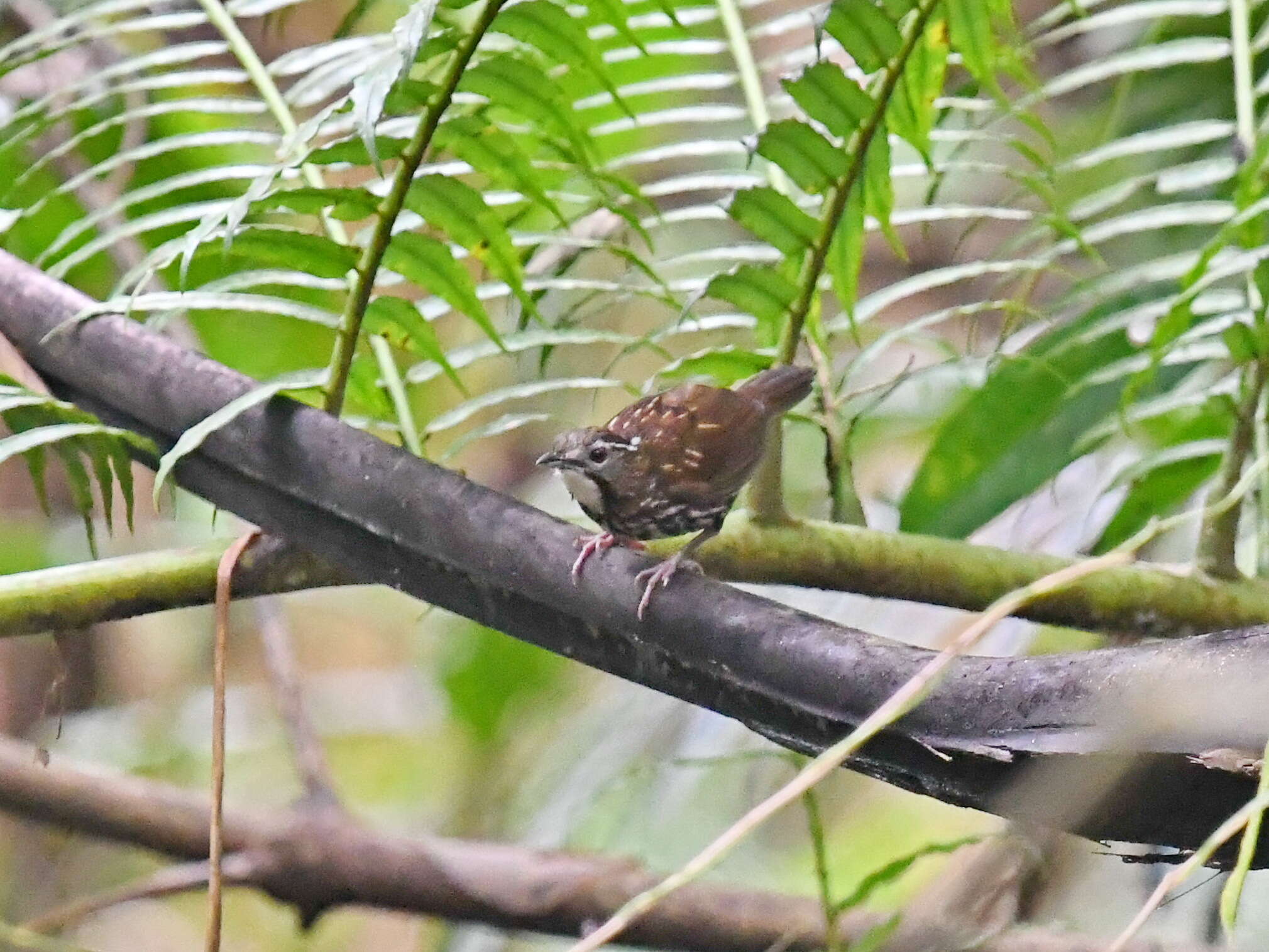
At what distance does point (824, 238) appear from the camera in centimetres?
118

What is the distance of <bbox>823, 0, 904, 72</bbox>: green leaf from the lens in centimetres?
110

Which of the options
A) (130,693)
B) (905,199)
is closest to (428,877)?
(130,693)

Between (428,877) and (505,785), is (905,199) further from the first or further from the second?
(428,877)

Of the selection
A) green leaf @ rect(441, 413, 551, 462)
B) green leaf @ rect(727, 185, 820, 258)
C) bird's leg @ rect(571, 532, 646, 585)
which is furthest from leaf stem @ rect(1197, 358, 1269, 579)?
green leaf @ rect(441, 413, 551, 462)

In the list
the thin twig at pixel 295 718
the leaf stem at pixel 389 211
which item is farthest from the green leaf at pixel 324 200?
the thin twig at pixel 295 718

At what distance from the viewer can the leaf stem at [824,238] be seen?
1130 millimetres

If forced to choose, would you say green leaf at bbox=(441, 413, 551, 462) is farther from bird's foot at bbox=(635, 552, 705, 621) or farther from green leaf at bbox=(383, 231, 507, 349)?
bird's foot at bbox=(635, 552, 705, 621)

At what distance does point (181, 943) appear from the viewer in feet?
13.3

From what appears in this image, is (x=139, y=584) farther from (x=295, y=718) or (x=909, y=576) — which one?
(x=295, y=718)

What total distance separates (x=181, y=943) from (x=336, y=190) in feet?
11.8

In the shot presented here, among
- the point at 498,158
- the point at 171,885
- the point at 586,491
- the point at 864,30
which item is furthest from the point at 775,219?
the point at 171,885

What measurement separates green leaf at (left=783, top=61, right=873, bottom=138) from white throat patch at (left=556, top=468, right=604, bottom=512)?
55 centimetres

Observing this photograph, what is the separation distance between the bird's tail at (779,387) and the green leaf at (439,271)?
275 mm

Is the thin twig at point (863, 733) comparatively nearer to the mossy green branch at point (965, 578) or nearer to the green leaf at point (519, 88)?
the mossy green branch at point (965, 578)
